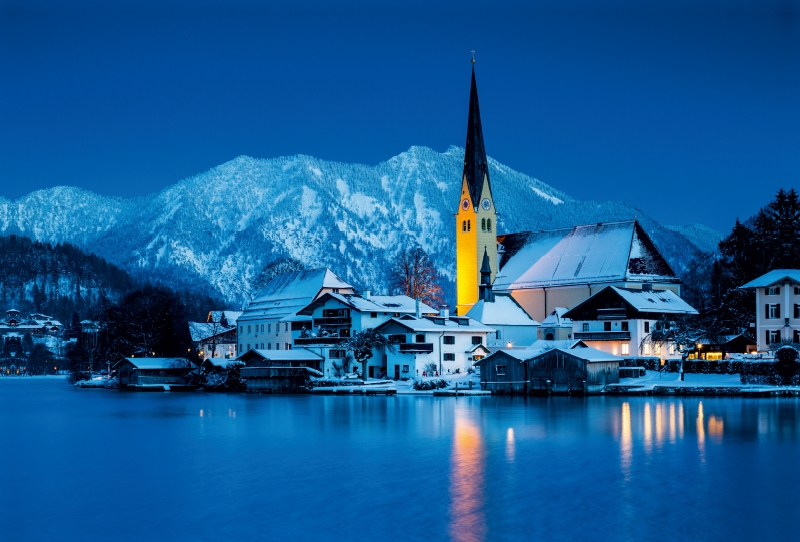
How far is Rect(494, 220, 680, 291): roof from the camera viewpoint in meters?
80.9

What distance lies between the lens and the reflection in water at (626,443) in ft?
101

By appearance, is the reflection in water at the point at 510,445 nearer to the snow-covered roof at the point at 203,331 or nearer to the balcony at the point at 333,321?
the balcony at the point at 333,321

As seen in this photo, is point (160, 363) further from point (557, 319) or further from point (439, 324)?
point (557, 319)

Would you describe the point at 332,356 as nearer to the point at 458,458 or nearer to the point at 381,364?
the point at 381,364

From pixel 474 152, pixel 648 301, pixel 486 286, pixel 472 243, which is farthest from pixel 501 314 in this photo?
pixel 474 152

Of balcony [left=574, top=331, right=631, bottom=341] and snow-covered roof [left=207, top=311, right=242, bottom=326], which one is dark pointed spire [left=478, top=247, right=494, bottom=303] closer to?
balcony [left=574, top=331, right=631, bottom=341]

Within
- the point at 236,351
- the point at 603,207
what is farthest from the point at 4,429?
the point at 603,207

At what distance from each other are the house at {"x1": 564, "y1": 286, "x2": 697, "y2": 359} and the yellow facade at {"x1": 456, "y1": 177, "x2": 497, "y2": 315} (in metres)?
19.0

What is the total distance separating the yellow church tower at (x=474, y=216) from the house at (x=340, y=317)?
13.1 metres

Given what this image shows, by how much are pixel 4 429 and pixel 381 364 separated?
31.8 meters

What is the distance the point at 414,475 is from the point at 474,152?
6774 centimetres

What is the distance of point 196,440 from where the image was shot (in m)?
39.4

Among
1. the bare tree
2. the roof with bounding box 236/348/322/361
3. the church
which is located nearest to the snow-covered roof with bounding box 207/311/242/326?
the bare tree

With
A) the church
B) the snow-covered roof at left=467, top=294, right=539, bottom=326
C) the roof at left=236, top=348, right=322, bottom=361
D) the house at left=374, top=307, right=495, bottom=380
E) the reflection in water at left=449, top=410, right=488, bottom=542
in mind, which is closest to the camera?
the reflection in water at left=449, top=410, right=488, bottom=542
